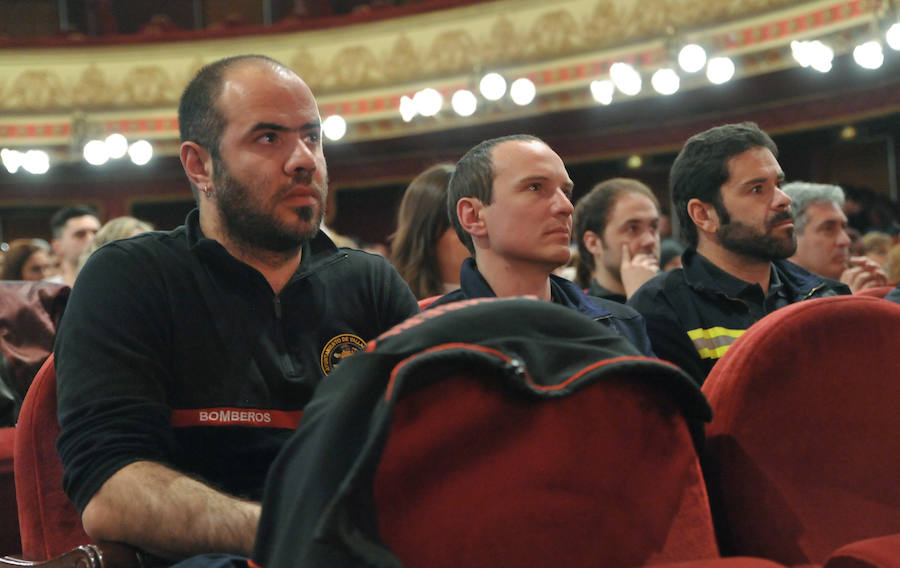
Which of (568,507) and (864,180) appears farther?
(864,180)

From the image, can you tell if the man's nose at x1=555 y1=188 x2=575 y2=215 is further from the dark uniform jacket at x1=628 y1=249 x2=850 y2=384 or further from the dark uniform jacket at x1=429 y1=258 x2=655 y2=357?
the dark uniform jacket at x1=628 y1=249 x2=850 y2=384

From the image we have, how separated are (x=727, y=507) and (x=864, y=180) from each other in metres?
7.60

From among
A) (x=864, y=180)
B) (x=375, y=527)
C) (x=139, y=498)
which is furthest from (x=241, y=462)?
(x=864, y=180)

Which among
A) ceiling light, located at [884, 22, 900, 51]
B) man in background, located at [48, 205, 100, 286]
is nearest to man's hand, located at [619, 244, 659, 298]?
man in background, located at [48, 205, 100, 286]

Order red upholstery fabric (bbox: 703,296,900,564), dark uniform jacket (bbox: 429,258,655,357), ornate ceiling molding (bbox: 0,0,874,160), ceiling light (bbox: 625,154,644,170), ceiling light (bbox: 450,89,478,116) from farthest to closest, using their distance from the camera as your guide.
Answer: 1. ceiling light (bbox: 625,154,644,170)
2. ceiling light (bbox: 450,89,478,116)
3. ornate ceiling molding (bbox: 0,0,874,160)
4. dark uniform jacket (bbox: 429,258,655,357)
5. red upholstery fabric (bbox: 703,296,900,564)

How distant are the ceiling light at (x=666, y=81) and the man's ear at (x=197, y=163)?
557cm

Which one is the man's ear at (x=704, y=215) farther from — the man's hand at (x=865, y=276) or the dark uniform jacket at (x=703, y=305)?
the man's hand at (x=865, y=276)

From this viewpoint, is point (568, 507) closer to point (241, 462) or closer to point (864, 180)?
point (241, 462)

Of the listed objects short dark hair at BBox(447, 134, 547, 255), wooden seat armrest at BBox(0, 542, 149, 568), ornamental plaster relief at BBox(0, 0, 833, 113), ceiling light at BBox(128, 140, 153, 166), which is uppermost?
ornamental plaster relief at BBox(0, 0, 833, 113)

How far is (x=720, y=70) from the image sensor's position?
20.3ft

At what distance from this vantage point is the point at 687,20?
6520 mm

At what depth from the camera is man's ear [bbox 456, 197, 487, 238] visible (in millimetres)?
1604

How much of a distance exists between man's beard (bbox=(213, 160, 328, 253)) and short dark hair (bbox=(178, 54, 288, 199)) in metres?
0.04

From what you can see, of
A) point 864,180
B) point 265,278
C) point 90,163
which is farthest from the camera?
point 90,163
